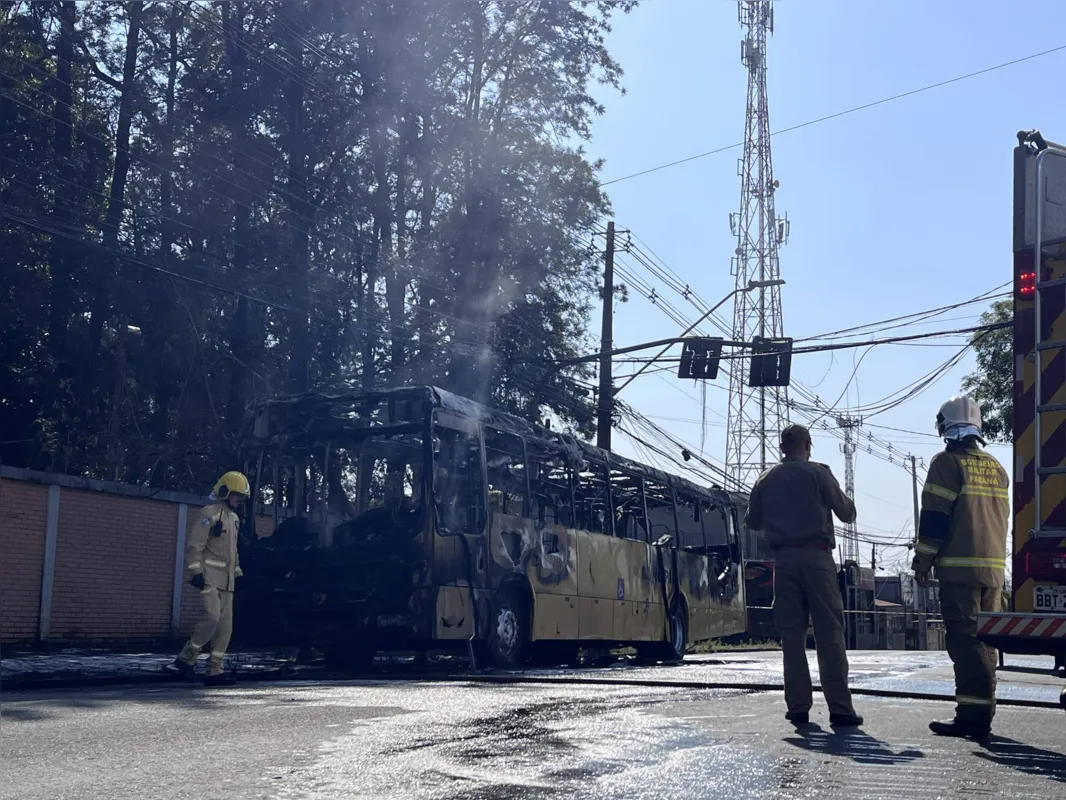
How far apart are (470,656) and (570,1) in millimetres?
23878

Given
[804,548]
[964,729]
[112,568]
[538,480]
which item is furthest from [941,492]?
[112,568]

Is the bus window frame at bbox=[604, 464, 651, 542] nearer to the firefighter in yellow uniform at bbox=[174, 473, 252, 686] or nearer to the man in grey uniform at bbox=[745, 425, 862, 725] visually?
the firefighter in yellow uniform at bbox=[174, 473, 252, 686]

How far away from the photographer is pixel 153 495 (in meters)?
20.8

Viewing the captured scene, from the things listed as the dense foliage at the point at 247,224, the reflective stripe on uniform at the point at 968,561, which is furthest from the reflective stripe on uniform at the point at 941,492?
the dense foliage at the point at 247,224

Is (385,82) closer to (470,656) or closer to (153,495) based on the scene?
(153,495)

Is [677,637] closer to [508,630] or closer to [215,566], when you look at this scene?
[508,630]

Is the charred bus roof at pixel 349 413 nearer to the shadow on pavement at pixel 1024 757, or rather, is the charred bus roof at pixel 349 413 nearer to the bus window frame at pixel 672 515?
the bus window frame at pixel 672 515

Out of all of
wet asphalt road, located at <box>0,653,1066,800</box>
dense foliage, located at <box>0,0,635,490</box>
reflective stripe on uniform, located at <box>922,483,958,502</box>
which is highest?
dense foliage, located at <box>0,0,635,490</box>

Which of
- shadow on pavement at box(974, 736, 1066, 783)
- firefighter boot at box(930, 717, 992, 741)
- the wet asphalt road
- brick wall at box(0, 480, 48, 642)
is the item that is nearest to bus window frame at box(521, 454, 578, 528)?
brick wall at box(0, 480, 48, 642)

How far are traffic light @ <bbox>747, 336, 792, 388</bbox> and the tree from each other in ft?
19.4

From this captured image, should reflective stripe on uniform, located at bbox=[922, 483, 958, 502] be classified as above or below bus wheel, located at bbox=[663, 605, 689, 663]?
above

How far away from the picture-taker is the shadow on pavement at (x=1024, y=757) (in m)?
5.89

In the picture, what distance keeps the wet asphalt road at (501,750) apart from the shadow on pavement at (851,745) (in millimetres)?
13

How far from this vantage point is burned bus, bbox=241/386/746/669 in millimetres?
14383
